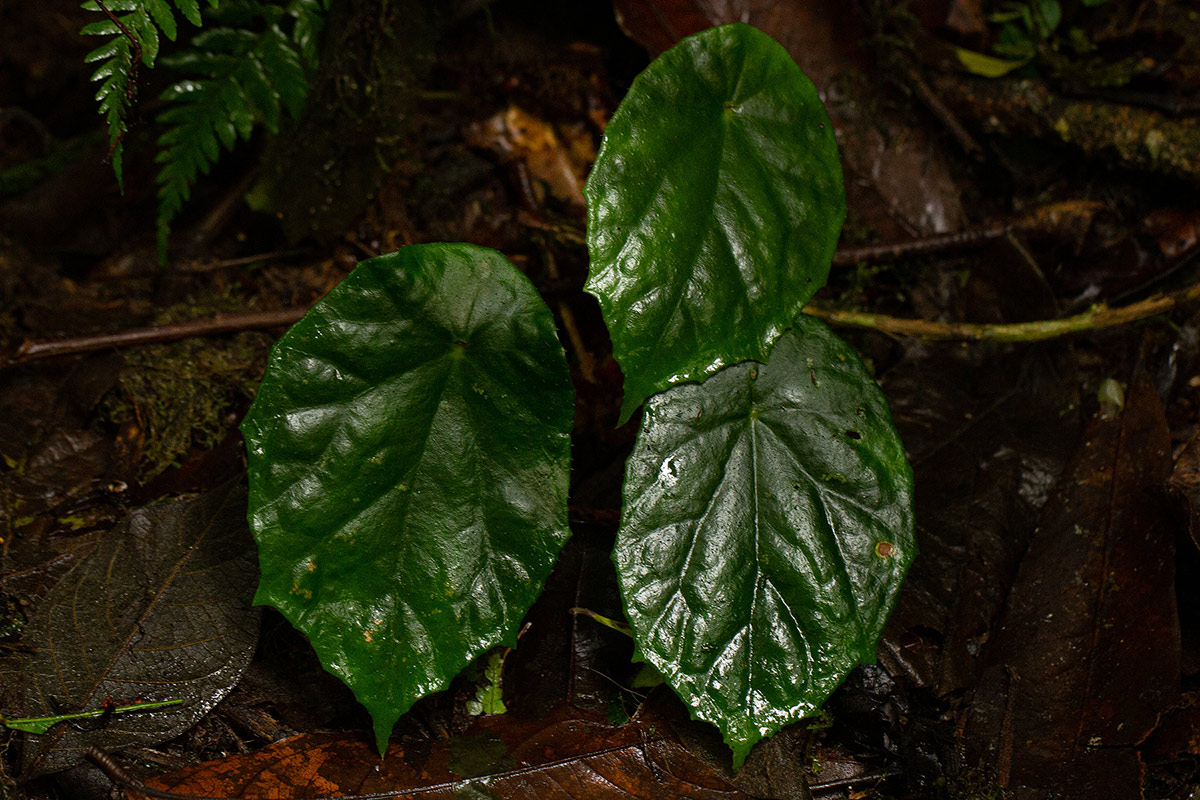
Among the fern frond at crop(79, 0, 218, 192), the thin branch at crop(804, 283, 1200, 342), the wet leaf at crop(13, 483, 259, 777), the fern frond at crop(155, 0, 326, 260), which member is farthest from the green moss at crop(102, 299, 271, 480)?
the thin branch at crop(804, 283, 1200, 342)

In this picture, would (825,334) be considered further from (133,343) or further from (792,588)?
(133,343)

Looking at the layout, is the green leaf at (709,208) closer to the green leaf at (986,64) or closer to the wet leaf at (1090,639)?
the wet leaf at (1090,639)

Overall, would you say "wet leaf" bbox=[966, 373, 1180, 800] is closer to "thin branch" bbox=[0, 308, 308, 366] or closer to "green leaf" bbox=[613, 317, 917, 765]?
"green leaf" bbox=[613, 317, 917, 765]

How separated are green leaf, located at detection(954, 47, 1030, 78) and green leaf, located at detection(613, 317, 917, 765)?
1.29 metres

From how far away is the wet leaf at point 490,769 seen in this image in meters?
1.31

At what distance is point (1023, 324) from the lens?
1.91m

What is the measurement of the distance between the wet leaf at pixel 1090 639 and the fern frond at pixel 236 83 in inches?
74.7

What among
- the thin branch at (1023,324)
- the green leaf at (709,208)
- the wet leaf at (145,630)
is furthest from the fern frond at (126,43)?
the thin branch at (1023,324)

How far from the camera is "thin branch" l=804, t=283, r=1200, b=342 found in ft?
6.17

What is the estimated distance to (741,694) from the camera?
1.31 m

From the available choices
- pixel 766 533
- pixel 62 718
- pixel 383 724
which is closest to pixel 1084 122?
pixel 766 533

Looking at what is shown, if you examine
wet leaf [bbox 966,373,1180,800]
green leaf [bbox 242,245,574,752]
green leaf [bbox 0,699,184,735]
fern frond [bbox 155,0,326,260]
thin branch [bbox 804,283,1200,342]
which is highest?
fern frond [bbox 155,0,326,260]

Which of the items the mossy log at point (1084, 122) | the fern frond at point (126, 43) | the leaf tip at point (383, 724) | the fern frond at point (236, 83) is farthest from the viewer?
the mossy log at point (1084, 122)

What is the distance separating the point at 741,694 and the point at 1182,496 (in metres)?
0.99
